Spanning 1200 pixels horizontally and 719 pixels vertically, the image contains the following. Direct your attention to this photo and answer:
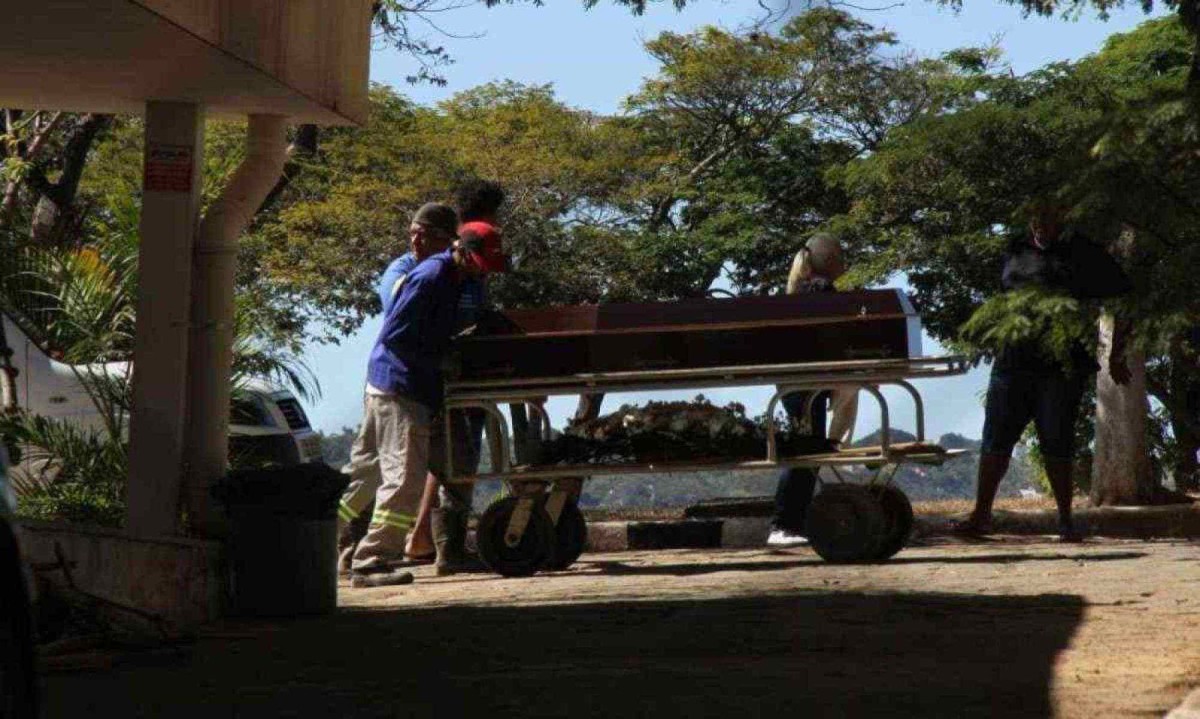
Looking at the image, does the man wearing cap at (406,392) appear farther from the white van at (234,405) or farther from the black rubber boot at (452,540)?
the white van at (234,405)

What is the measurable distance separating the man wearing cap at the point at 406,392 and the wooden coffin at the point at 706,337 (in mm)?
205

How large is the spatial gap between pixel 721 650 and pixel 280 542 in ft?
9.73

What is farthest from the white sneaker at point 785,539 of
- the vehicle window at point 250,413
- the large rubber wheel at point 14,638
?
the large rubber wheel at point 14,638

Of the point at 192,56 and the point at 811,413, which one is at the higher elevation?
the point at 192,56

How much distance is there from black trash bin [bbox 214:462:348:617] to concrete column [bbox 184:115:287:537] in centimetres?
68

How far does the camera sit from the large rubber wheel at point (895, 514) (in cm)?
1338

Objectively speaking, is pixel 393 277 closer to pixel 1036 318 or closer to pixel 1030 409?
pixel 1030 409

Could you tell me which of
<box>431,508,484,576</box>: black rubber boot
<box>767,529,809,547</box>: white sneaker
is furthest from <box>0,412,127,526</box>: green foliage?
<box>767,529,809,547</box>: white sneaker

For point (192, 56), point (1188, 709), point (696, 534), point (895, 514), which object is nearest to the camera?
point (1188, 709)

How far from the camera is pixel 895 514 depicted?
13492mm

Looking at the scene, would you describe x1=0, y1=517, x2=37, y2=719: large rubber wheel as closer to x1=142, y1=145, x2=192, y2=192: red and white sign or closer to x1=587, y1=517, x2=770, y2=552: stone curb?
x1=142, y1=145, x2=192, y2=192: red and white sign

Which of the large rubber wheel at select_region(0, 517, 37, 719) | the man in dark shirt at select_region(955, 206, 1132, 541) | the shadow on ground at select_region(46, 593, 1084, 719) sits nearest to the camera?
the large rubber wheel at select_region(0, 517, 37, 719)

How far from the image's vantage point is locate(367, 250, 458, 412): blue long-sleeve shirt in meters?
12.8

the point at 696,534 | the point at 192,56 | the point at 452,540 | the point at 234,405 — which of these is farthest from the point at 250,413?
the point at 192,56
